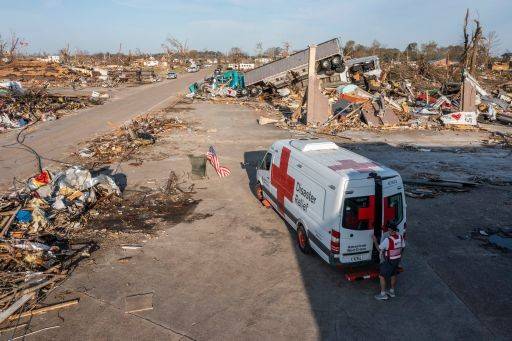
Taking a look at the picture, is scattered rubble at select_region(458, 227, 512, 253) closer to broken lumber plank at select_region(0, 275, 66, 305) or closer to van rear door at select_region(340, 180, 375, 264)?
van rear door at select_region(340, 180, 375, 264)

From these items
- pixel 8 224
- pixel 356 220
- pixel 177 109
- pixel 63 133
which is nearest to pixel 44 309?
pixel 8 224

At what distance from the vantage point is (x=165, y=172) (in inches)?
613

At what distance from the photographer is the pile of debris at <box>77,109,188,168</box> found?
17.5 m

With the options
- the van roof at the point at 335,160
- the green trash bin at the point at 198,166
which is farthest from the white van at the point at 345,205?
the green trash bin at the point at 198,166

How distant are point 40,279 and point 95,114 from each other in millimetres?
23312

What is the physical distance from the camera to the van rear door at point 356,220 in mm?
7609

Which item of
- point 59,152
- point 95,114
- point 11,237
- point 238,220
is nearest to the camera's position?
point 11,237

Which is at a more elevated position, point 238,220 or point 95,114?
point 95,114

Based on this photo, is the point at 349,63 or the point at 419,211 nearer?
the point at 419,211

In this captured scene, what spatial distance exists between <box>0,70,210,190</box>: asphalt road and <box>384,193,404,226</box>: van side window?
12.5 metres

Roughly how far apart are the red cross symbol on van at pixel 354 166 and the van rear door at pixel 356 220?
18.3 inches

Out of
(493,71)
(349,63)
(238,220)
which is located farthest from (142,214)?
(493,71)

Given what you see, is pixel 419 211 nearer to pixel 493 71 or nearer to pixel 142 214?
pixel 142 214

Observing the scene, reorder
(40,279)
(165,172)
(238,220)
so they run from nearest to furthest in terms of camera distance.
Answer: (40,279), (238,220), (165,172)
